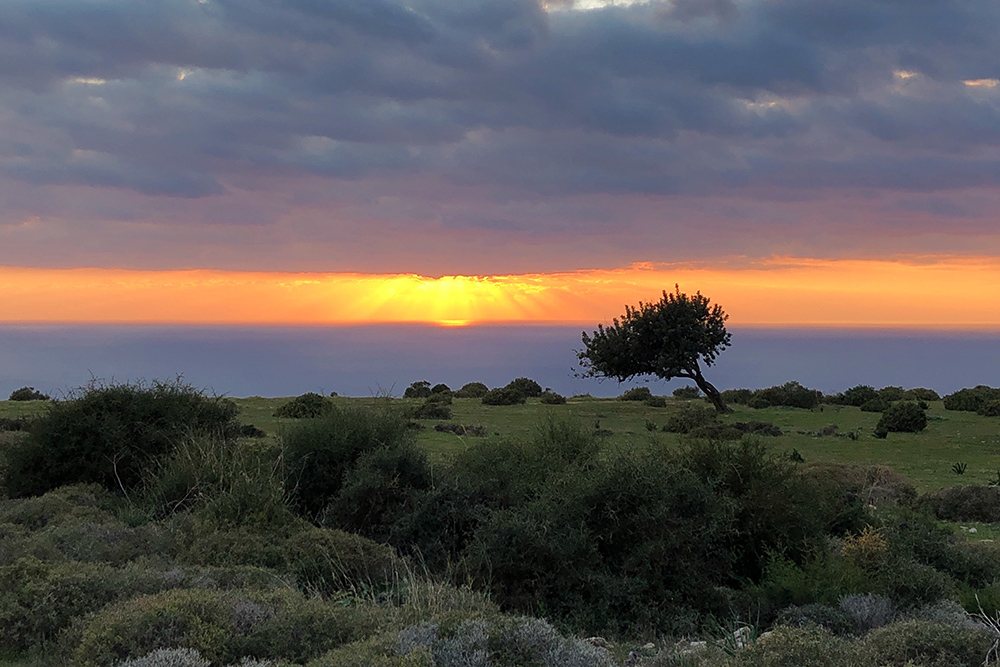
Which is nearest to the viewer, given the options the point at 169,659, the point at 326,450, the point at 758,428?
the point at 169,659

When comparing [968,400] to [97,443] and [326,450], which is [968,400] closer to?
[326,450]

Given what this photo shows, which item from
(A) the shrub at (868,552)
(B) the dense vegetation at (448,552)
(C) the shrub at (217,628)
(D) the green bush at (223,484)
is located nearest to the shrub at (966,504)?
(B) the dense vegetation at (448,552)

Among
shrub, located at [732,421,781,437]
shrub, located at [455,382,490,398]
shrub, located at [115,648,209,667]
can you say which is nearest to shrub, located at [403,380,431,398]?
shrub, located at [455,382,490,398]

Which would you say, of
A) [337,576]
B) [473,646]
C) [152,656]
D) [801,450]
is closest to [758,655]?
[473,646]

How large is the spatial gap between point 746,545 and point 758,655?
6386mm

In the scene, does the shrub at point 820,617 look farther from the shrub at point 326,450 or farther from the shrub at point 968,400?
the shrub at point 968,400

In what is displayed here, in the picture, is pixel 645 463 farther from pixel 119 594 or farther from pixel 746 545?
pixel 119 594

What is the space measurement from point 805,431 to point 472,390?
22.6 meters

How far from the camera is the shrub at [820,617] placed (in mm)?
9594

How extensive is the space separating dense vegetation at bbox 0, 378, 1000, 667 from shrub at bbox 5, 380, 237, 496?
5cm

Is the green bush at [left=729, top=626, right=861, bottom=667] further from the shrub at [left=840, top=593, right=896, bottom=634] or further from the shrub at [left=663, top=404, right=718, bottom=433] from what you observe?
the shrub at [left=663, top=404, right=718, bottom=433]

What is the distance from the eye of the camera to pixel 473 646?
6992 mm

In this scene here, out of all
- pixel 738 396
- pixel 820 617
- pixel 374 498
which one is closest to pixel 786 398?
pixel 738 396

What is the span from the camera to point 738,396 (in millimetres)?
48469
